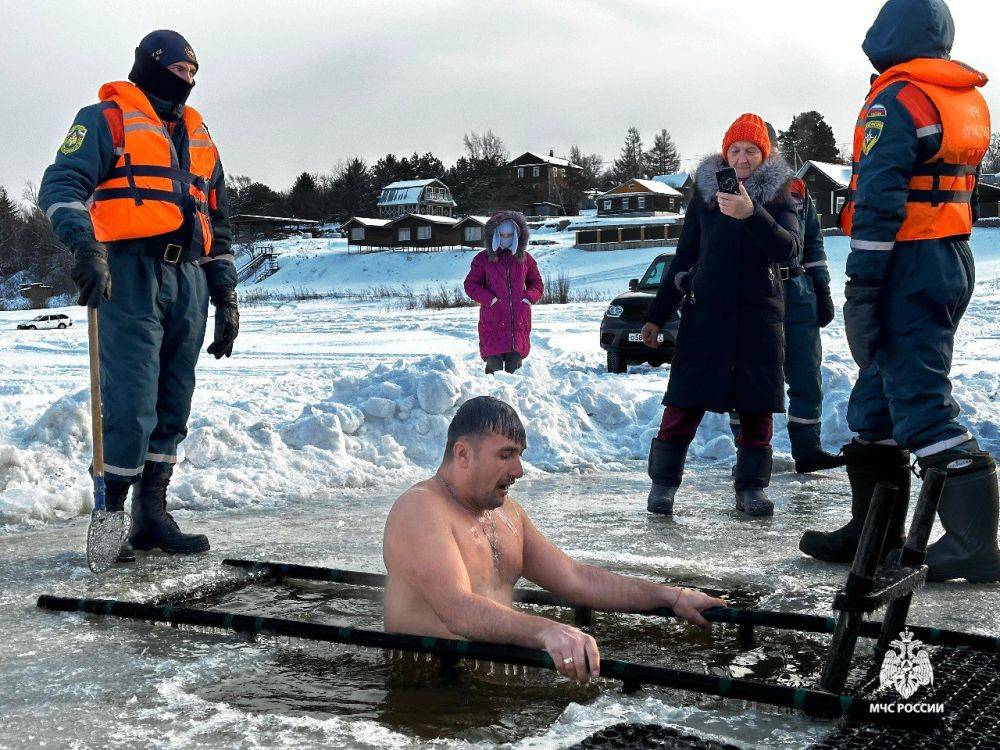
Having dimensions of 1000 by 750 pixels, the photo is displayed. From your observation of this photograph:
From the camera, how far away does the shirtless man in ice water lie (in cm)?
286

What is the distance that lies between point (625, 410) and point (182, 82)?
4345mm

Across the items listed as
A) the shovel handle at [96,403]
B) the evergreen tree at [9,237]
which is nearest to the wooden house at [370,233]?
the evergreen tree at [9,237]

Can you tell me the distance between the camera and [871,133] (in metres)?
4.04

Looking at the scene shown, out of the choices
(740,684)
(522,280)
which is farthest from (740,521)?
(522,280)

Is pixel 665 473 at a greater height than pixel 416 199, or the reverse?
pixel 416 199

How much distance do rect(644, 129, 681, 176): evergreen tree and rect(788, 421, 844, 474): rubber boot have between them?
3814 inches

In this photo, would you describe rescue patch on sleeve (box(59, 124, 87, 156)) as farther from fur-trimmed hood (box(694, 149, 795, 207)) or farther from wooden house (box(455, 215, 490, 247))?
wooden house (box(455, 215, 490, 247))

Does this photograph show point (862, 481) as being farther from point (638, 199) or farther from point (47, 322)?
point (638, 199)

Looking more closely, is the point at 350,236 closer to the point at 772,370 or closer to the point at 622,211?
the point at 622,211

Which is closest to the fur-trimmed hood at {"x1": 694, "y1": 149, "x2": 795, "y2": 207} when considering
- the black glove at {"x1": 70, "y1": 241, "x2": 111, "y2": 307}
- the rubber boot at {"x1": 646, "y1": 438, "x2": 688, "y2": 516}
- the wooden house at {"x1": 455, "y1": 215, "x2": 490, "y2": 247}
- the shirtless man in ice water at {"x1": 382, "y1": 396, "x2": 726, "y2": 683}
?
the rubber boot at {"x1": 646, "y1": 438, "x2": 688, "y2": 516}

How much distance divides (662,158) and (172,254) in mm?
100832

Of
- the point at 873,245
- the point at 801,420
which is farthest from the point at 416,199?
the point at 873,245

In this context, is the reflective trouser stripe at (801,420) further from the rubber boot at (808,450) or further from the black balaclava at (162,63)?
the black balaclava at (162,63)

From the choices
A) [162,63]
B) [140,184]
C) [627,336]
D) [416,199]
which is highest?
[416,199]
